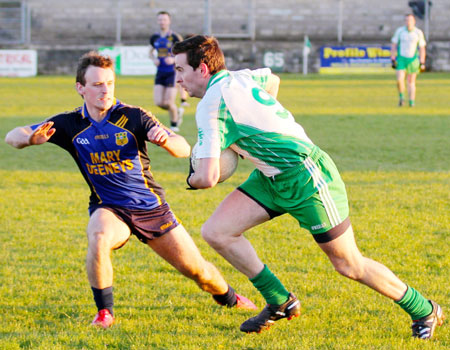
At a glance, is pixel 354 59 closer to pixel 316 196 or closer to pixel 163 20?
pixel 163 20

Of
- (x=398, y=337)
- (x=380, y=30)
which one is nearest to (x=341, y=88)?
(x=380, y=30)

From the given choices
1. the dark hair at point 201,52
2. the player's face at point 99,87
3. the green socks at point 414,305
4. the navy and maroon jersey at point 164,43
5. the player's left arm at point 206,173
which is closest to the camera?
the player's left arm at point 206,173

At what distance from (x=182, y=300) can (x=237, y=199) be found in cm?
104

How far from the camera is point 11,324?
15.8 ft

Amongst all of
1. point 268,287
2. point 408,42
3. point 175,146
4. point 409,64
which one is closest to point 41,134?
point 175,146

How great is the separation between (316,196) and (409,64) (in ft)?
56.1

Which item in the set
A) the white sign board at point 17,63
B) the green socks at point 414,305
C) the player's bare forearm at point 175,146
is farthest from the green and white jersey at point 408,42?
the white sign board at point 17,63

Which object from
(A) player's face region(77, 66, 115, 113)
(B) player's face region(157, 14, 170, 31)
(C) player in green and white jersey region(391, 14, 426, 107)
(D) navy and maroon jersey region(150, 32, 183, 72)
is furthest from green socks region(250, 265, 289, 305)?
(C) player in green and white jersey region(391, 14, 426, 107)

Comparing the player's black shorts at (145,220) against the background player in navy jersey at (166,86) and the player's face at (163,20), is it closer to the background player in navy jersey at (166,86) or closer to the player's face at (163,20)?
the background player in navy jersey at (166,86)

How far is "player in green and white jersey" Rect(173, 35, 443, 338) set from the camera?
13.7ft

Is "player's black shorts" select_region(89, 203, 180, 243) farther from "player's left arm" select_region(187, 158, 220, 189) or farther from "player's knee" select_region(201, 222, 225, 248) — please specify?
"player's left arm" select_region(187, 158, 220, 189)

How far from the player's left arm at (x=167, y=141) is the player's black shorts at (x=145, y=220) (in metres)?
0.42

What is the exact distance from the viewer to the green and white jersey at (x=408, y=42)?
809 inches

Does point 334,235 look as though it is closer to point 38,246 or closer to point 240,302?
point 240,302
